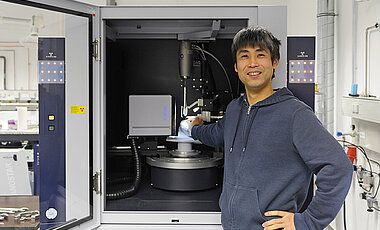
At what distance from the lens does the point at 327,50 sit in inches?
122

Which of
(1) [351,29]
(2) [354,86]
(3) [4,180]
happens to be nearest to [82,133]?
(3) [4,180]

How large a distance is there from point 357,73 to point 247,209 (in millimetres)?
1898

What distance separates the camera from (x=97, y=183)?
181cm

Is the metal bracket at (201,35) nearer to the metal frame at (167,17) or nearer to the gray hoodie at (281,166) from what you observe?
the metal frame at (167,17)

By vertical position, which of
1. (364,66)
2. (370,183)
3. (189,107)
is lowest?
(370,183)

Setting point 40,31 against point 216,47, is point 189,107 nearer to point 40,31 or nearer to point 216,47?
point 216,47

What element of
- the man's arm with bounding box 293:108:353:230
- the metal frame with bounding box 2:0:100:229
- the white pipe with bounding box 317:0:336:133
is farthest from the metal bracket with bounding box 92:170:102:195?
the white pipe with bounding box 317:0:336:133

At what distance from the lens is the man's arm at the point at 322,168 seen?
3.94 feet

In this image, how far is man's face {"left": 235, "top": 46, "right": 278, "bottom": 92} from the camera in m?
1.40

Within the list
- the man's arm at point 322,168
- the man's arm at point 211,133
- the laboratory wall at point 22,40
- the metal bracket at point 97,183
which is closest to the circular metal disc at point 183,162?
the man's arm at point 211,133

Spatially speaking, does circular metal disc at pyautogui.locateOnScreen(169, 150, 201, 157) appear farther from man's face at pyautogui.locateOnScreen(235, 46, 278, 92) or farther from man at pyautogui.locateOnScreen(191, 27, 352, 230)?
man's face at pyautogui.locateOnScreen(235, 46, 278, 92)

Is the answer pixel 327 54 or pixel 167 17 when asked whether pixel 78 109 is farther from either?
pixel 327 54

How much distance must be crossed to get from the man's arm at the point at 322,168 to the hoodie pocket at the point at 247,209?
14cm

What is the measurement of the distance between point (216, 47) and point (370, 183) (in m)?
1.43
